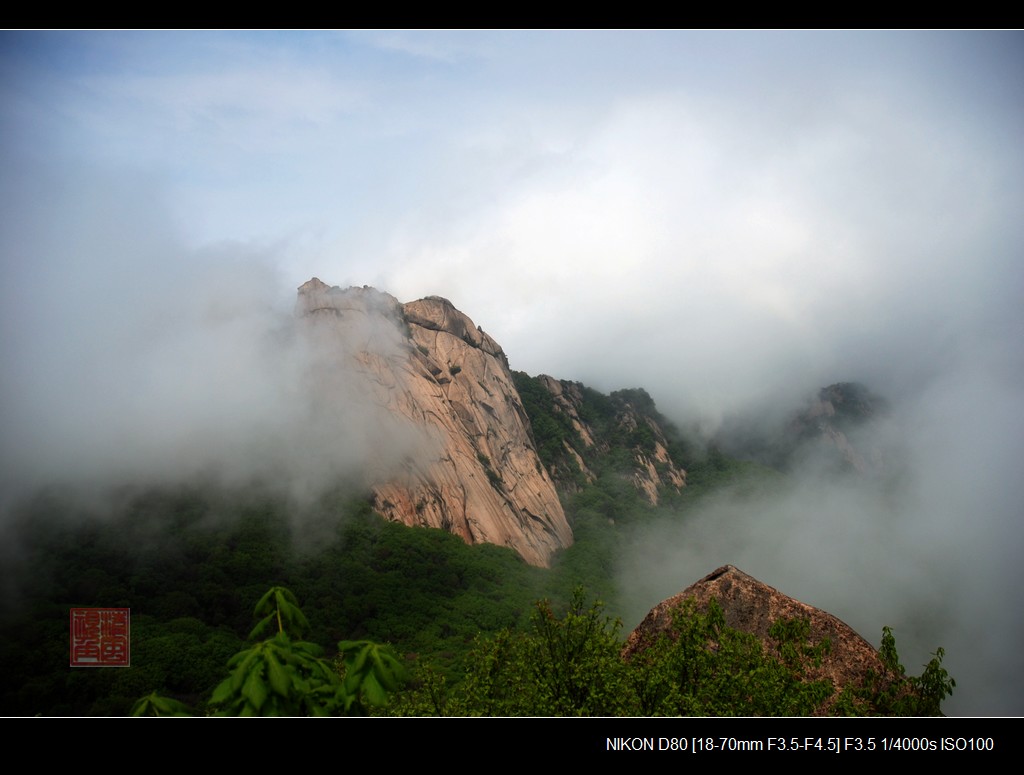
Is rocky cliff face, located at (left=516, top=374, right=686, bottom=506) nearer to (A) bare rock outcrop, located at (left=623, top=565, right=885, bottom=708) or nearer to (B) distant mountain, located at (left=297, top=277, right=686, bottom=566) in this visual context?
(B) distant mountain, located at (left=297, top=277, right=686, bottom=566)

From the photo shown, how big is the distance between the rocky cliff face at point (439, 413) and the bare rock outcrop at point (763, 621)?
5594cm

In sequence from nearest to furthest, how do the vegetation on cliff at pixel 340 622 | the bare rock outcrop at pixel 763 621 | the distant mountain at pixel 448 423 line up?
the vegetation on cliff at pixel 340 622
the bare rock outcrop at pixel 763 621
the distant mountain at pixel 448 423

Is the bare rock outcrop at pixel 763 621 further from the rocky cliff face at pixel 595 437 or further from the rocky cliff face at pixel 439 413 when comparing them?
the rocky cliff face at pixel 595 437

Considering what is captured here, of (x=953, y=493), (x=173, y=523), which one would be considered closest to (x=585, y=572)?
(x=173, y=523)

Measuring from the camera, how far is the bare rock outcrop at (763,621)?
1339cm

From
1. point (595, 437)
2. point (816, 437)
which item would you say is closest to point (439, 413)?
point (595, 437)

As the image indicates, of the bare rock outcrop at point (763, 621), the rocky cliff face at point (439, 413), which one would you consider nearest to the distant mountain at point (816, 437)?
the rocky cliff face at point (439, 413)

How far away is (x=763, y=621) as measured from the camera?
14.6 meters

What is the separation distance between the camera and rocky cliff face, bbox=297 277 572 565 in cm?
7419

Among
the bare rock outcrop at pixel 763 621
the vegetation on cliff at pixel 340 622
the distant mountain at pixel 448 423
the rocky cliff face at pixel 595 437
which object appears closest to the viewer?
the vegetation on cliff at pixel 340 622

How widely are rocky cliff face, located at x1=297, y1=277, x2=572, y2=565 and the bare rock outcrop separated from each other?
184ft

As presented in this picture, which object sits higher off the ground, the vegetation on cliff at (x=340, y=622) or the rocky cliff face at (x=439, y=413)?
the rocky cliff face at (x=439, y=413)
